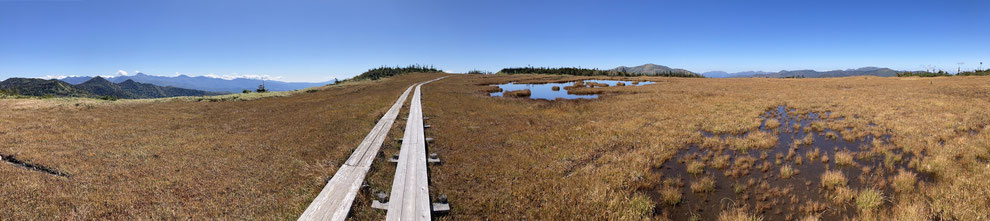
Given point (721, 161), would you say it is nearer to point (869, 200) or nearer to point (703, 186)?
point (703, 186)

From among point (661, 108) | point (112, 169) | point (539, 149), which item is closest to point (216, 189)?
Result: point (112, 169)

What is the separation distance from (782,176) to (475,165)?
920cm

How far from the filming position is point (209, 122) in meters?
18.4

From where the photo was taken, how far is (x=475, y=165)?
10297 mm

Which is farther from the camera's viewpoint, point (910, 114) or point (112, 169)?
point (910, 114)

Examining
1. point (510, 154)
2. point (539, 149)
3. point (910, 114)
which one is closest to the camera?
point (510, 154)

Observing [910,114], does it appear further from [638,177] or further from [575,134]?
[638,177]

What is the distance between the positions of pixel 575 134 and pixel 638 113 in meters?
8.98

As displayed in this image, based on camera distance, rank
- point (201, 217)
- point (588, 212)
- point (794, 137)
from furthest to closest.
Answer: point (794, 137) < point (588, 212) < point (201, 217)

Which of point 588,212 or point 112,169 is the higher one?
point 112,169

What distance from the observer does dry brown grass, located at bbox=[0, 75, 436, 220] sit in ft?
21.9

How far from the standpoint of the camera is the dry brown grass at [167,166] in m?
6.68

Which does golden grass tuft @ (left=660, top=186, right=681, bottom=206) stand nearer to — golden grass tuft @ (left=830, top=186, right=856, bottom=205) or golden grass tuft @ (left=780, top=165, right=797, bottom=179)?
golden grass tuft @ (left=830, top=186, right=856, bottom=205)

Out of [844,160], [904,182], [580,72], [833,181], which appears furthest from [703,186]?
[580,72]
